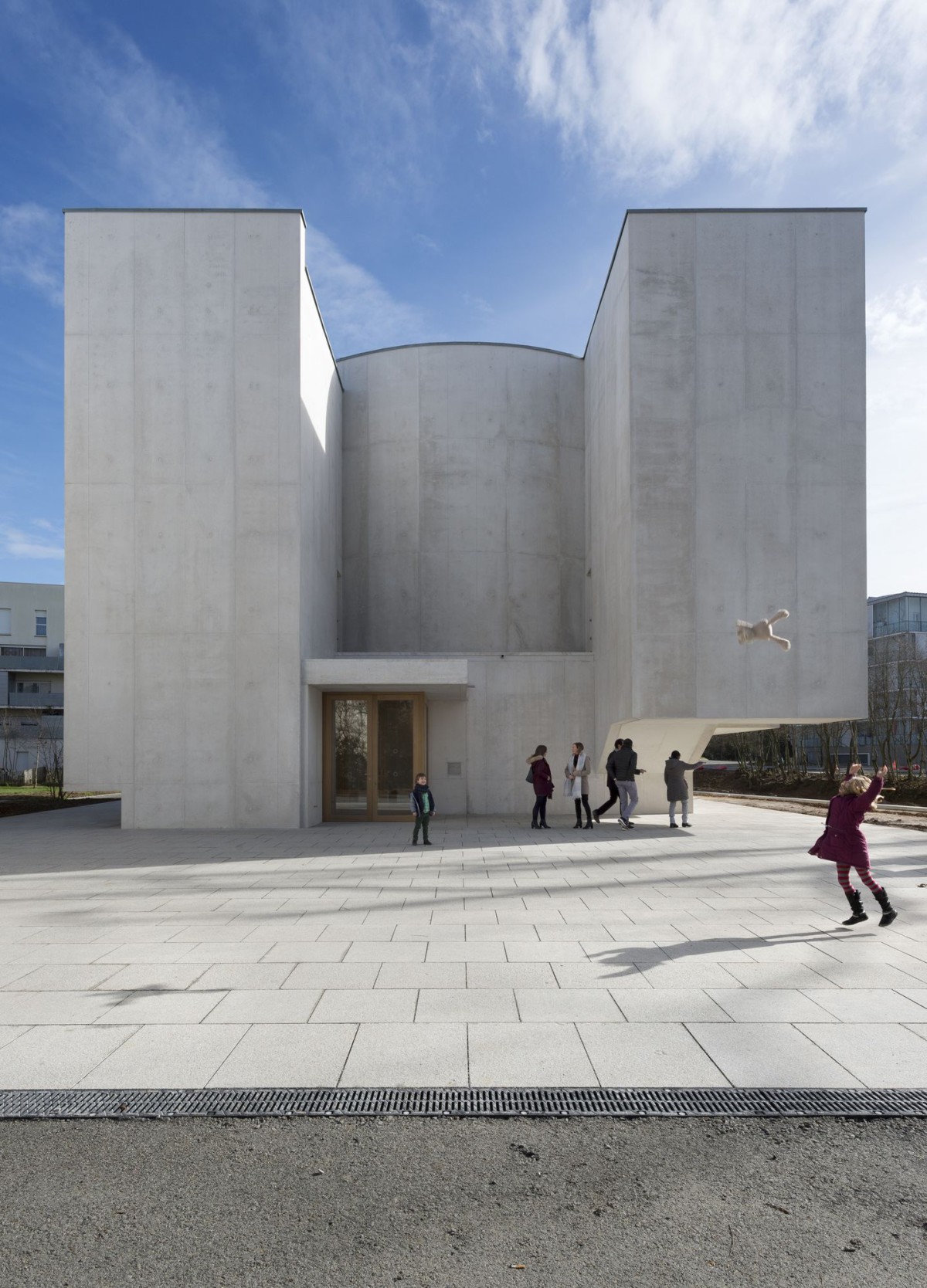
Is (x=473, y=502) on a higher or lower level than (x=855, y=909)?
higher

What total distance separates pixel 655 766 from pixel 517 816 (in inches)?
134

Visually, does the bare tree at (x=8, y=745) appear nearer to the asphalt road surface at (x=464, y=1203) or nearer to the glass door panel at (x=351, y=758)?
the glass door panel at (x=351, y=758)

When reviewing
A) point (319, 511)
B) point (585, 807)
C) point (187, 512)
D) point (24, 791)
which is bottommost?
point (24, 791)

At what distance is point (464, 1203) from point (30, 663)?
202ft

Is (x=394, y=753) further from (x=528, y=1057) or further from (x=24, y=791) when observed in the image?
(x=24, y=791)

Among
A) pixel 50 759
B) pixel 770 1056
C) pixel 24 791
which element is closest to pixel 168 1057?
pixel 770 1056

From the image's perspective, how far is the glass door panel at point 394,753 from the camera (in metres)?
19.9

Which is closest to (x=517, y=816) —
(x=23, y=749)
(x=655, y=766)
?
(x=655, y=766)

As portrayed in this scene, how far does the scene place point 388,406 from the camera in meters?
24.8

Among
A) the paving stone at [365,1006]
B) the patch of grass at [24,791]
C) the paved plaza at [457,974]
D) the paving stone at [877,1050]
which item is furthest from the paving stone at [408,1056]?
the patch of grass at [24,791]

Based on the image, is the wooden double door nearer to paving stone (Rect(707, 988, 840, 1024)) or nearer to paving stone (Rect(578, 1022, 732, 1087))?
paving stone (Rect(707, 988, 840, 1024))

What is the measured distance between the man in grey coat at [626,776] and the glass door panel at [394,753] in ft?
15.2

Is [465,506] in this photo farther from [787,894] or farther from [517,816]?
[787,894]

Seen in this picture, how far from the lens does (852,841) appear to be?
823 centimetres
